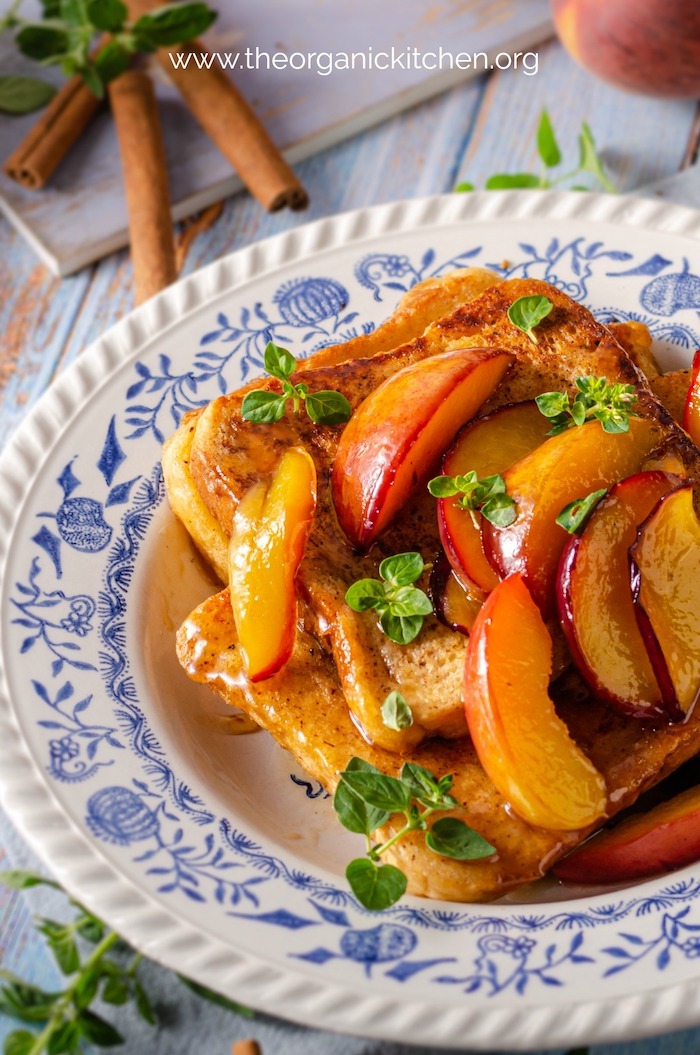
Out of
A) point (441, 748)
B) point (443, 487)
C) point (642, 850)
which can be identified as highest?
point (443, 487)

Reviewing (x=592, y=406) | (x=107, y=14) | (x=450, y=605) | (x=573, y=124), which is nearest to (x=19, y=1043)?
(x=450, y=605)

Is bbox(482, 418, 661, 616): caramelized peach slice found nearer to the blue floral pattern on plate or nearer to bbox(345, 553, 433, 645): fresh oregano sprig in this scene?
bbox(345, 553, 433, 645): fresh oregano sprig

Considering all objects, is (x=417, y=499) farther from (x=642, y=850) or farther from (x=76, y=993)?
(x=76, y=993)

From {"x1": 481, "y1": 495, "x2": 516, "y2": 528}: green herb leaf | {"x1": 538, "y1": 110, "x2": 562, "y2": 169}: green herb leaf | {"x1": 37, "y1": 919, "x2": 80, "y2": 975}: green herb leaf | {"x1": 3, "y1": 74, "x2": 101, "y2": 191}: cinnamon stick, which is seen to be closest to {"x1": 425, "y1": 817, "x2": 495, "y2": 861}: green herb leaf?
{"x1": 481, "y1": 495, "x2": 516, "y2": 528}: green herb leaf

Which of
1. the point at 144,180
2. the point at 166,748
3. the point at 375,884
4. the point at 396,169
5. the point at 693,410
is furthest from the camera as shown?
the point at 396,169

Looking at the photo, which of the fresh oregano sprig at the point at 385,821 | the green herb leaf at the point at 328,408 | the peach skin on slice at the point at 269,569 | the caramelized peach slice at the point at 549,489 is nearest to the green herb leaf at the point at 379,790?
the fresh oregano sprig at the point at 385,821

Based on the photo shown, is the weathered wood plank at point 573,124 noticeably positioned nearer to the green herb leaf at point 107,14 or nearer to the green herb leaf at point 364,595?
the green herb leaf at point 107,14
